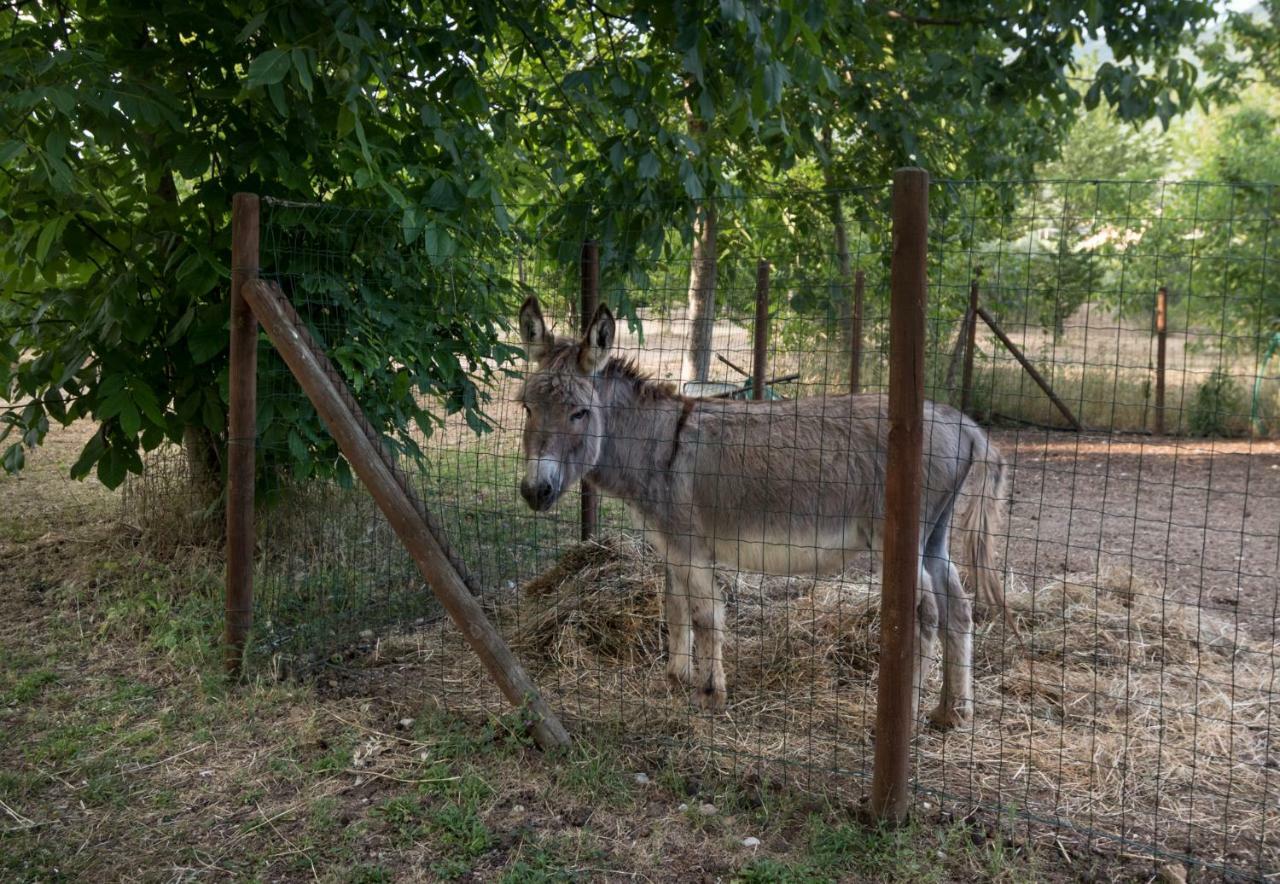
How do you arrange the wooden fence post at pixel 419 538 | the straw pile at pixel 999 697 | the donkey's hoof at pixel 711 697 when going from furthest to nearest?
the donkey's hoof at pixel 711 697
the wooden fence post at pixel 419 538
the straw pile at pixel 999 697

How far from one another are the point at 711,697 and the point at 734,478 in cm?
115

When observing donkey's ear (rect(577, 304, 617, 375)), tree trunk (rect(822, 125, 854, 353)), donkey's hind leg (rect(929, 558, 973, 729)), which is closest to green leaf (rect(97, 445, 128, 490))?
donkey's ear (rect(577, 304, 617, 375))

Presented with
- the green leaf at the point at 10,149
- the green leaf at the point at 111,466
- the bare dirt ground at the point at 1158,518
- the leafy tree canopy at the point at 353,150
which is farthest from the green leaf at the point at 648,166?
the green leaf at the point at 111,466

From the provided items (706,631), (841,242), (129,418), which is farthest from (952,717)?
(841,242)

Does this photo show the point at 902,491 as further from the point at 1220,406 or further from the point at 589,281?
the point at 1220,406

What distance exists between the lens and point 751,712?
4770mm

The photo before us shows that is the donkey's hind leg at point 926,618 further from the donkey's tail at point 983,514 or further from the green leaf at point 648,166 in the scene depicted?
the green leaf at point 648,166

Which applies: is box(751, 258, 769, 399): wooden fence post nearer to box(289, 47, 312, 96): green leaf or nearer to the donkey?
the donkey

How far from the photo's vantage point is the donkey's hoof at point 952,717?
14.9ft

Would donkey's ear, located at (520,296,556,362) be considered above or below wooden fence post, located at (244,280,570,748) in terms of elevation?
above

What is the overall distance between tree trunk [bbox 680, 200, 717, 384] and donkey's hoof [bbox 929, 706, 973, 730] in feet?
6.94

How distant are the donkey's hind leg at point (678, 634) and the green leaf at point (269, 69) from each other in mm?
3006

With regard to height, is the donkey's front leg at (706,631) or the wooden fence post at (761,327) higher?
the wooden fence post at (761,327)

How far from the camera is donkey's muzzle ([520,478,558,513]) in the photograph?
4.57 m
